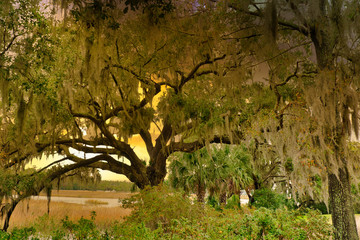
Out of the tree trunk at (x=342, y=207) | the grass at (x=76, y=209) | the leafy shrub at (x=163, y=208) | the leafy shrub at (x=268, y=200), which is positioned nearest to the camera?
the tree trunk at (x=342, y=207)

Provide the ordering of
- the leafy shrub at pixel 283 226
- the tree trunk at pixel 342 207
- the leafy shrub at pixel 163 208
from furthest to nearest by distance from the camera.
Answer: the leafy shrub at pixel 163 208 → the tree trunk at pixel 342 207 → the leafy shrub at pixel 283 226

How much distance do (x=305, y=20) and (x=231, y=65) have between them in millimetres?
2866

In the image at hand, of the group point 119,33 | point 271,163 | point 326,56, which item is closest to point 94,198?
point 271,163

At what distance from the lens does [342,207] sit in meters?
6.23

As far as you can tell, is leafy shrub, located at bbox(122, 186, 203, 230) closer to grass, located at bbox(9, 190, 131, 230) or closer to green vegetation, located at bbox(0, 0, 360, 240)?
green vegetation, located at bbox(0, 0, 360, 240)

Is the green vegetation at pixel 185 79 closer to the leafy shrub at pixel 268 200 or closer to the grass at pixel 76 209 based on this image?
the leafy shrub at pixel 268 200

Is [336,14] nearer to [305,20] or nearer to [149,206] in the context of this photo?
[305,20]

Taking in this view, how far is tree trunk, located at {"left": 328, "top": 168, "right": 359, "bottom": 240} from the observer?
6.15m

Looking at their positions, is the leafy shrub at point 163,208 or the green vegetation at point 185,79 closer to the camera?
the green vegetation at point 185,79

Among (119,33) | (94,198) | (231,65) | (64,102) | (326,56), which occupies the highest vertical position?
(119,33)

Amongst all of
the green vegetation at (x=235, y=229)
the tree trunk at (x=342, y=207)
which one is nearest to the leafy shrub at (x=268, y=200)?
the tree trunk at (x=342, y=207)

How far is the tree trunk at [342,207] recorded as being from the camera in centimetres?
615

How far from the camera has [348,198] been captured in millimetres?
6262

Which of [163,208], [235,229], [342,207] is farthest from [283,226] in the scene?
[163,208]
